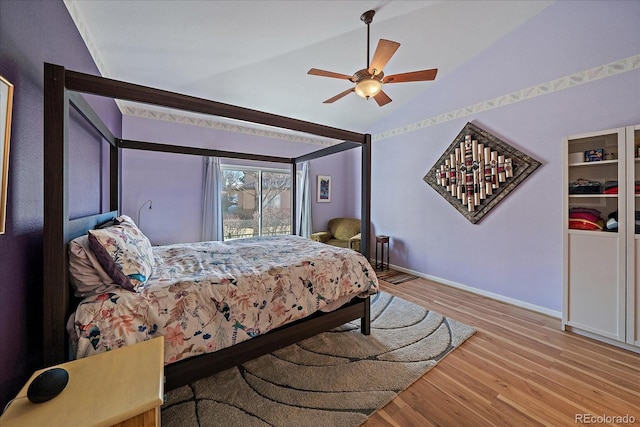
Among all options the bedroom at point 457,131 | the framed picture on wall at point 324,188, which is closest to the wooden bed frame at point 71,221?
the bedroom at point 457,131

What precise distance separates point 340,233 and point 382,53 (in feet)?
11.2

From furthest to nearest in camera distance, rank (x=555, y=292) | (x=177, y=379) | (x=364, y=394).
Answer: (x=555, y=292)
(x=364, y=394)
(x=177, y=379)

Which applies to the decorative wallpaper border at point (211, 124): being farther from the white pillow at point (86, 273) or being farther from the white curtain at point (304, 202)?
the white pillow at point (86, 273)

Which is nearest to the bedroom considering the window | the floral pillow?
the floral pillow

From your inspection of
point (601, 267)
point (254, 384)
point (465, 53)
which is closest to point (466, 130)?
point (465, 53)

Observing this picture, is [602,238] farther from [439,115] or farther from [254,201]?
[254,201]

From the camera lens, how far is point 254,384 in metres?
1.64

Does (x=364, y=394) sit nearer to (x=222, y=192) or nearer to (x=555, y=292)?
(x=555, y=292)

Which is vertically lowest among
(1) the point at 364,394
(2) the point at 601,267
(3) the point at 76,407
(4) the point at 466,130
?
(1) the point at 364,394

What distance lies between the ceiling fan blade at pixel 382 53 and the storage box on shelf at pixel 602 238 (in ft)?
5.99

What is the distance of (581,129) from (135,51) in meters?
4.31

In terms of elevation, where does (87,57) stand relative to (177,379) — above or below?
above

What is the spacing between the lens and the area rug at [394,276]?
379 cm

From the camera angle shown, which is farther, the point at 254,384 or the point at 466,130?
the point at 466,130
